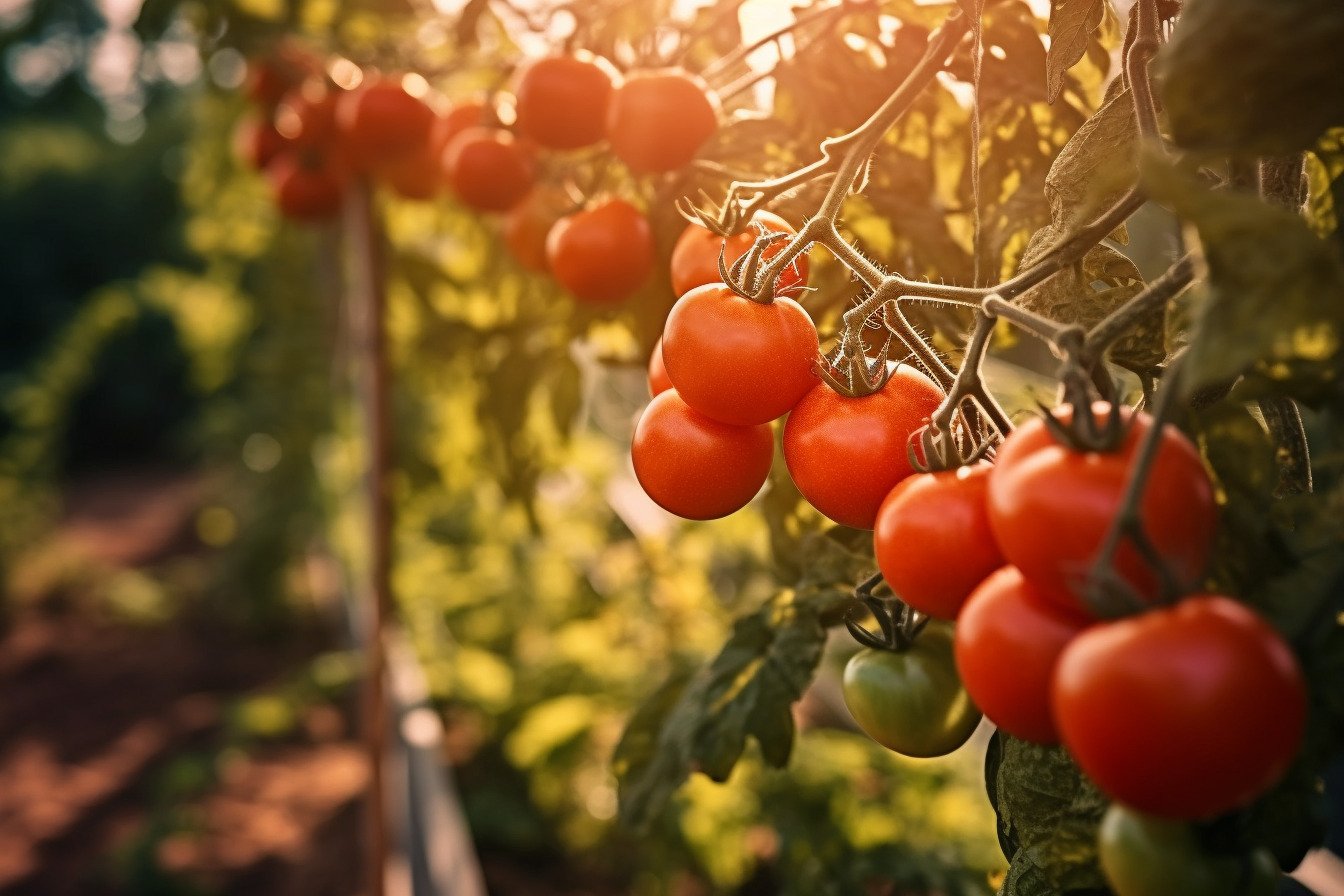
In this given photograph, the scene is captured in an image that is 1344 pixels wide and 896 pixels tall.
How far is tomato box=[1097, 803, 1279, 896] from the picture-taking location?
36cm

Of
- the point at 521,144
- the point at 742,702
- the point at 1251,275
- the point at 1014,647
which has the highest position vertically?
the point at 521,144

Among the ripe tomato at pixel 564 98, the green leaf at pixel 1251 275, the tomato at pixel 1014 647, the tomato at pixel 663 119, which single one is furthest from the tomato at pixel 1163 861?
the ripe tomato at pixel 564 98

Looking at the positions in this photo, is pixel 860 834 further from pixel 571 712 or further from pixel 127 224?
pixel 127 224

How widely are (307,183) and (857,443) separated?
1.25m

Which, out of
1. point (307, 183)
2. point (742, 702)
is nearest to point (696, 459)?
point (742, 702)

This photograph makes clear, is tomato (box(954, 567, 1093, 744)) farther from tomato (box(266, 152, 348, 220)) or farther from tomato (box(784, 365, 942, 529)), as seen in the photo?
tomato (box(266, 152, 348, 220))

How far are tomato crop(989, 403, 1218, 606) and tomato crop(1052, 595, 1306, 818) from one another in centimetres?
2

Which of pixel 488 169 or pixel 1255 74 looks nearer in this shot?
pixel 1255 74

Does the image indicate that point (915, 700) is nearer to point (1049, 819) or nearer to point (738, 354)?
point (1049, 819)

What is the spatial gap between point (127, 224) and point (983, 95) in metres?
10.5

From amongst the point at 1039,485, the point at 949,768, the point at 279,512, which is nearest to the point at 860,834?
the point at 949,768

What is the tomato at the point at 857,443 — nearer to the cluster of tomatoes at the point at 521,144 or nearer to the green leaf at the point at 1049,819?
the green leaf at the point at 1049,819

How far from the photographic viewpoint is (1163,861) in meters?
0.36

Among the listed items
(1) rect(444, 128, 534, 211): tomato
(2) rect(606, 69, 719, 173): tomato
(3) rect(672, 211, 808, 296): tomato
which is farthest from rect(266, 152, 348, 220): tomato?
(3) rect(672, 211, 808, 296): tomato
